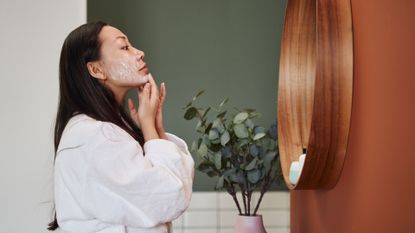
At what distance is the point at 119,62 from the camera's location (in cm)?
169

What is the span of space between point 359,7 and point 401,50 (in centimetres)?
40

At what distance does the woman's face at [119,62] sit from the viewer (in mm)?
1688

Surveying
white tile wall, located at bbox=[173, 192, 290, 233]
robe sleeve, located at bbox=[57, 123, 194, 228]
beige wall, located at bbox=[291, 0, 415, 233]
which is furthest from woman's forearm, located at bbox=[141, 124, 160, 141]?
white tile wall, located at bbox=[173, 192, 290, 233]

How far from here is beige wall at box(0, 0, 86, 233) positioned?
2500 millimetres

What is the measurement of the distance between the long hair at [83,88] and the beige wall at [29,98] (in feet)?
2.78

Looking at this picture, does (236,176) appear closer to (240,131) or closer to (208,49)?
(240,131)

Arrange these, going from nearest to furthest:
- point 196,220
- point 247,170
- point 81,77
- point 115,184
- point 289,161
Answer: point 115,184, point 81,77, point 289,161, point 247,170, point 196,220

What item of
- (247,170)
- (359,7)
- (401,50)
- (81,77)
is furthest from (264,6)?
(401,50)

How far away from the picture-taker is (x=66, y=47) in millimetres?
1689

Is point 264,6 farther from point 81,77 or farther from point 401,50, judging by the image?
point 401,50

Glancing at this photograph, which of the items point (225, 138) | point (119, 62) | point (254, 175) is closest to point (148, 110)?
point (119, 62)

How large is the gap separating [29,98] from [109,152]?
116cm

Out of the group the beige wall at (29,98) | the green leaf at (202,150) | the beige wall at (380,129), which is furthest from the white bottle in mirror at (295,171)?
the beige wall at (29,98)

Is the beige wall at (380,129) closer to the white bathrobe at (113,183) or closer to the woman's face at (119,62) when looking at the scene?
the white bathrobe at (113,183)
